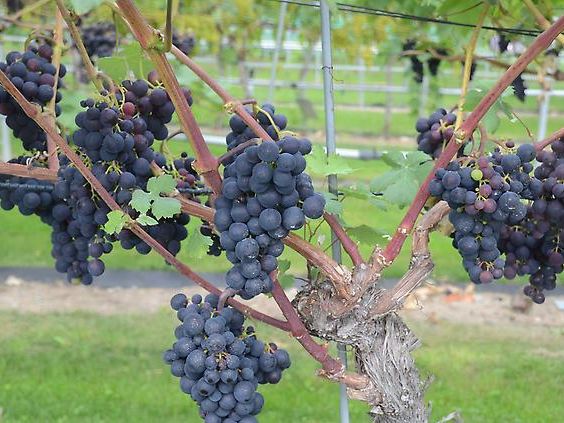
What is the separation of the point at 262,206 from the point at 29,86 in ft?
2.77

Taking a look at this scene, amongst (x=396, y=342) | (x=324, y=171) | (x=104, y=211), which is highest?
(x=324, y=171)

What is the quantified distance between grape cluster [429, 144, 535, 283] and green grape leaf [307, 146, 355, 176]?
179 mm

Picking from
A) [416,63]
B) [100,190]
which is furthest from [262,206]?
[416,63]

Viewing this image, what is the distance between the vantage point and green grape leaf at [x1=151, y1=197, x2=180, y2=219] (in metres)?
1.55

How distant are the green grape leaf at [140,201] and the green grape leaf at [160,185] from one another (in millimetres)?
21

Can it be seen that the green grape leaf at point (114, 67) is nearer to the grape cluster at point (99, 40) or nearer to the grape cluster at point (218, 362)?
the grape cluster at point (218, 362)

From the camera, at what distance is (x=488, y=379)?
4.38 m

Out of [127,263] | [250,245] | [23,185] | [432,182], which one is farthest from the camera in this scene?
[127,263]

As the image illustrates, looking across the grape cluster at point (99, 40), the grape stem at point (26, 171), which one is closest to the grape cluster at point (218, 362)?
the grape stem at point (26, 171)

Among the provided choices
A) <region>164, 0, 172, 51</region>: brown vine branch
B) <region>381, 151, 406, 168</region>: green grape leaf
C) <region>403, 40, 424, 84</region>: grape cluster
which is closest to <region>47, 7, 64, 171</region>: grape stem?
<region>164, 0, 172, 51</region>: brown vine branch

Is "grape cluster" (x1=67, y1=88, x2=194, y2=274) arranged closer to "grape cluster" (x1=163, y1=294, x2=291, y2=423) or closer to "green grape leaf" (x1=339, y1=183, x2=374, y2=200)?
"grape cluster" (x1=163, y1=294, x2=291, y2=423)

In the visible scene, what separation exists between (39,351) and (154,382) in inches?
33.6

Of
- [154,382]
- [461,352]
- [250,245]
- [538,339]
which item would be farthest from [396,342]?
[538,339]

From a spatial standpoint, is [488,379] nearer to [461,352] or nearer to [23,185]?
[461,352]
